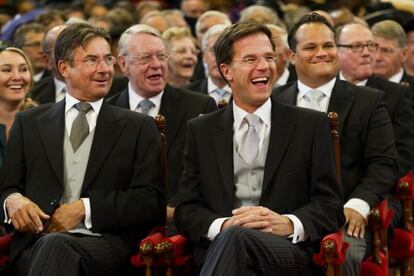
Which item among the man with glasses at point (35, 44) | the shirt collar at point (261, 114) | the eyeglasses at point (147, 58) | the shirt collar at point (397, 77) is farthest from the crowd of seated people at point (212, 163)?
the man with glasses at point (35, 44)

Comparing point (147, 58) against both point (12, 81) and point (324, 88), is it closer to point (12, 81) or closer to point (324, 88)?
point (12, 81)

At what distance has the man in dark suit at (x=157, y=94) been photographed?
5.65m

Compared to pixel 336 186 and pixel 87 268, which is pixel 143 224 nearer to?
pixel 87 268

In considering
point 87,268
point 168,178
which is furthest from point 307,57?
point 87,268

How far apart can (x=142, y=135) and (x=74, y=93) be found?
0.44 metres

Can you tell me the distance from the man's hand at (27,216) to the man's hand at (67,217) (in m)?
0.05

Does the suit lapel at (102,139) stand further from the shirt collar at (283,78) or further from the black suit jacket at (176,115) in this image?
the shirt collar at (283,78)

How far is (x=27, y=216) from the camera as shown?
15.6 ft

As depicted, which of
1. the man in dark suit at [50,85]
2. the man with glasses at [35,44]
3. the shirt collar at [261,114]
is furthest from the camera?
the man with glasses at [35,44]

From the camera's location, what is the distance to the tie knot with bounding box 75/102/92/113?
16.7ft

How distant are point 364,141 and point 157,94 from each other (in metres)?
1.31

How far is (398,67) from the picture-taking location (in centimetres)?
702

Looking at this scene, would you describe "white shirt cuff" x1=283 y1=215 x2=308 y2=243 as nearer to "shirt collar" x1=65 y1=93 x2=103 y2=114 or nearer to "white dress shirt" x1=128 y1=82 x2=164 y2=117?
"shirt collar" x1=65 y1=93 x2=103 y2=114

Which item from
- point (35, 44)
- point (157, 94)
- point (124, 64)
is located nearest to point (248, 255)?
point (157, 94)
